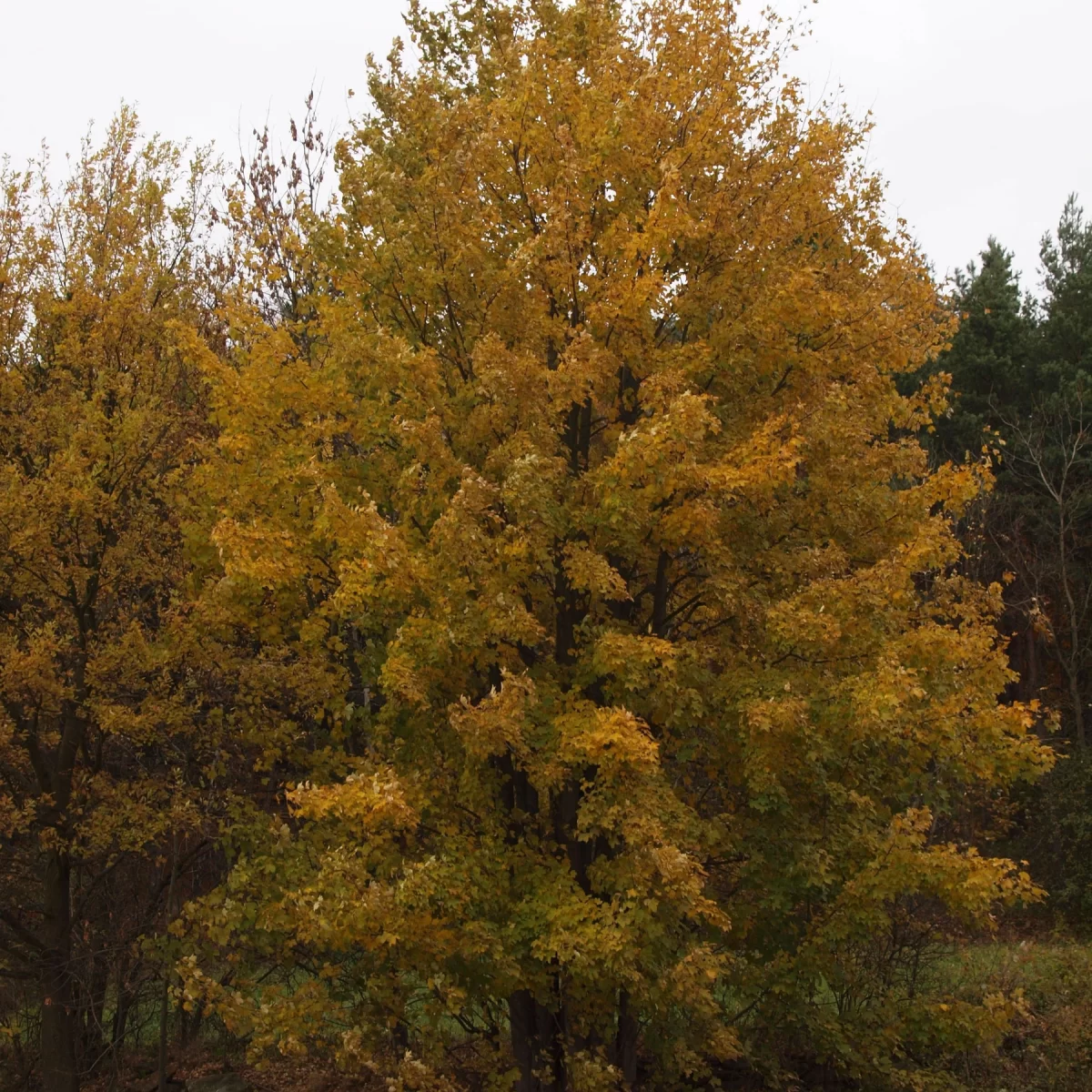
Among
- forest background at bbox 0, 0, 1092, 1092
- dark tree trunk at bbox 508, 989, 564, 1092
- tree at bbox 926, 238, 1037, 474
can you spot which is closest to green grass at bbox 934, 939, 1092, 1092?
forest background at bbox 0, 0, 1092, 1092

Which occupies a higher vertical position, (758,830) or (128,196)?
(128,196)

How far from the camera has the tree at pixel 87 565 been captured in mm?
10117

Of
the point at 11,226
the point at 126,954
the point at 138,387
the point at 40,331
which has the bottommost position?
the point at 126,954

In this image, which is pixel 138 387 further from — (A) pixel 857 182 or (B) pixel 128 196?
(A) pixel 857 182

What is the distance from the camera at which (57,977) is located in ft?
36.8

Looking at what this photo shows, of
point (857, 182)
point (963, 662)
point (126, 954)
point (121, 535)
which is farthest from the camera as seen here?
point (126, 954)

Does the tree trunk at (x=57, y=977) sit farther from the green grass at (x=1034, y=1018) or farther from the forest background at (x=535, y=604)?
the green grass at (x=1034, y=1018)

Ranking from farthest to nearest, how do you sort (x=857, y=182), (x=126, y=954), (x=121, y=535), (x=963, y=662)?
(x=126, y=954) < (x=121, y=535) < (x=857, y=182) < (x=963, y=662)

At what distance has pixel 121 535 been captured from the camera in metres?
10.8

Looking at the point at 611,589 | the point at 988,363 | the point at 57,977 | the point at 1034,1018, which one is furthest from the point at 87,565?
the point at 988,363

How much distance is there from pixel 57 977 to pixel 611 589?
795 centimetres

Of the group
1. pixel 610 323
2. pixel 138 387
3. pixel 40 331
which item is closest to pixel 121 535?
pixel 138 387

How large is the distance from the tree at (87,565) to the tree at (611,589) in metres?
1.79

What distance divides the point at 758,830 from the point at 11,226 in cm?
969
